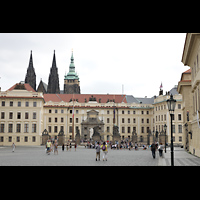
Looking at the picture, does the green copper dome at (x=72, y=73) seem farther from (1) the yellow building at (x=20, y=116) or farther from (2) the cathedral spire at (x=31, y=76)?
(1) the yellow building at (x=20, y=116)

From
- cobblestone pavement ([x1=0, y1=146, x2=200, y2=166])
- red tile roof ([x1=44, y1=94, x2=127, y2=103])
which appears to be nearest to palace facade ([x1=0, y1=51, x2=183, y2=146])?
red tile roof ([x1=44, y1=94, x2=127, y2=103])

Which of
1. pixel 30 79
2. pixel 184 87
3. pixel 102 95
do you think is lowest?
pixel 184 87

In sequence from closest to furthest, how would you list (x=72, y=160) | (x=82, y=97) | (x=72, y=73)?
(x=72, y=160), (x=82, y=97), (x=72, y=73)

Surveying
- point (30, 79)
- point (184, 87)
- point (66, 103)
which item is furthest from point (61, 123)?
point (184, 87)

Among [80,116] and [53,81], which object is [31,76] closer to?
[53,81]

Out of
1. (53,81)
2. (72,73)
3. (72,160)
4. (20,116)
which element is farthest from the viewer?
(72,73)

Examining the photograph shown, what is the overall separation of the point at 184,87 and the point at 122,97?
60053 millimetres

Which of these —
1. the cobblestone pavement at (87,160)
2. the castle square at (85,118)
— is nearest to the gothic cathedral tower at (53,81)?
the castle square at (85,118)

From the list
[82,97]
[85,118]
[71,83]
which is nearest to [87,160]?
[85,118]

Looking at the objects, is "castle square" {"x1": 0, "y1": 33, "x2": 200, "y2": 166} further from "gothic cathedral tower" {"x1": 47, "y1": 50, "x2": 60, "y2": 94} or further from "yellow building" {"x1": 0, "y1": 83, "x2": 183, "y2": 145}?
"gothic cathedral tower" {"x1": 47, "y1": 50, "x2": 60, "y2": 94}

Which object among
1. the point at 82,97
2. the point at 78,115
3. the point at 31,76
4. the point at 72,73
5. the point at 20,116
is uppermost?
the point at 72,73

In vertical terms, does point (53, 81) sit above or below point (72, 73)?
below
